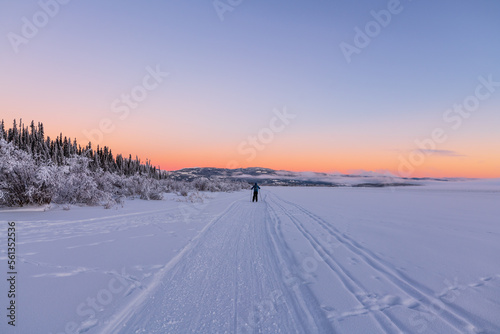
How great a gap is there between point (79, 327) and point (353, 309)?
3.09 meters

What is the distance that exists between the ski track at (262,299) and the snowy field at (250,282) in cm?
2

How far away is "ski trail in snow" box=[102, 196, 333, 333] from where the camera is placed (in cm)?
263

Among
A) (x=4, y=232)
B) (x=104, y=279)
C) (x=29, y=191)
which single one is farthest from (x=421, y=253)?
(x=29, y=191)

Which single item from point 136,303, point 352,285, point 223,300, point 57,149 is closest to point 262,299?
point 223,300

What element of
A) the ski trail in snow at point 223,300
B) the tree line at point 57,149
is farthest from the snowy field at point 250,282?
the tree line at point 57,149

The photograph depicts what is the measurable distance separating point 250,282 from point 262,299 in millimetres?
574

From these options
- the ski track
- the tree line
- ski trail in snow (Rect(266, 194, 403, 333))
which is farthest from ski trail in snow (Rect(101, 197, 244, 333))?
the tree line

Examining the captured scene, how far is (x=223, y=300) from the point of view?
3.21m

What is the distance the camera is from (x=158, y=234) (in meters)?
7.03

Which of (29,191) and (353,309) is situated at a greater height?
(29,191)

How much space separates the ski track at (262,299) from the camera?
2.66 metres

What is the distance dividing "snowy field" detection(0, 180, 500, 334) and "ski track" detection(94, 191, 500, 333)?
0.02 metres

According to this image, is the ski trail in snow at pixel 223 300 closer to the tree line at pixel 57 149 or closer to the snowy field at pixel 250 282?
the snowy field at pixel 250 282

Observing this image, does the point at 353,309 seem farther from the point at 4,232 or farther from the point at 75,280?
the point at 4,232
